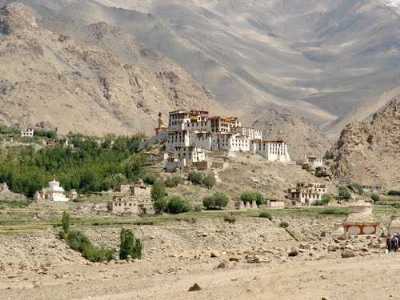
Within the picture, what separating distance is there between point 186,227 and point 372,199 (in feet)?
111

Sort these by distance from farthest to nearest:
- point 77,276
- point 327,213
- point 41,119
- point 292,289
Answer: point 41,119
point 327,213
point 77,276
point 292,289

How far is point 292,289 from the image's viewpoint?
2797 cm

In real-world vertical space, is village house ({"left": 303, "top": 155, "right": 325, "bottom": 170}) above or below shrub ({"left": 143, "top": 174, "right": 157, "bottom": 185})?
above

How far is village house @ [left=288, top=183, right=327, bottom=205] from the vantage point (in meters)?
101

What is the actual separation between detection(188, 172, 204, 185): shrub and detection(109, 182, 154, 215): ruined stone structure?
457 cm

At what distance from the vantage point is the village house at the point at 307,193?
333 ft

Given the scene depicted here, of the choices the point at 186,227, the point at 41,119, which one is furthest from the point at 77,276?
the point at 41,119

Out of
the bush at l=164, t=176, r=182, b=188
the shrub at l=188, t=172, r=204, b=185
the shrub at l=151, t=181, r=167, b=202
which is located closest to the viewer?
the shrub at l=151, t=181, r=167, b=202

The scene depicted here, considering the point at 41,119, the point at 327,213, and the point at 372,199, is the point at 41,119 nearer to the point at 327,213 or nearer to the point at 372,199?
the point at 372,199

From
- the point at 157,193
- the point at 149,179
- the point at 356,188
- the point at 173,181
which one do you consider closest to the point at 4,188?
the point at 149,179

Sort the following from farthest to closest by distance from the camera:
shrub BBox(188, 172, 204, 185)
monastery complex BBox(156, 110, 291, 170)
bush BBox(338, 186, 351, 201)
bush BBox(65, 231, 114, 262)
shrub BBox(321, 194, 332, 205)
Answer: monastery complex BBox(156, 110, 291, 170), bush BBox(338, 186, 351, 201), shrub BBox(188, 172, 204, 185), shrub BBox(321, 194, 332, 205), bush BBox(65, 231, 114, 262)

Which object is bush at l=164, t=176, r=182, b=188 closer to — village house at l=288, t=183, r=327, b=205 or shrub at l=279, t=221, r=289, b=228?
village house at l=288, t=183, r=327, b=205

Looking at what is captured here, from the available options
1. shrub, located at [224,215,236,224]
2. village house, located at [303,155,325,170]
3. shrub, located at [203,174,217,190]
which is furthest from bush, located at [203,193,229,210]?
village house, located at [303,155,325,170]

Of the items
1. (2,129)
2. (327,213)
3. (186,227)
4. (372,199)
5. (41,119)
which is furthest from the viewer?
(41,119)
